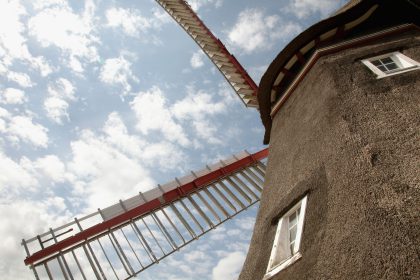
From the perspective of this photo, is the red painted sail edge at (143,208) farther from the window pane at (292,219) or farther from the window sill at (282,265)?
the window sill at (282,265)

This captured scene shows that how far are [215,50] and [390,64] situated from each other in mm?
A: 7484

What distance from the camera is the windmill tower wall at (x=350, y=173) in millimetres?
2338

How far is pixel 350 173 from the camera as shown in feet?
9.90

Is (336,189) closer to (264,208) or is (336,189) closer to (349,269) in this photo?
(349,269)

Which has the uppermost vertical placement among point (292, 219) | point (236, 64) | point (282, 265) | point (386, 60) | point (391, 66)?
point (236, 64)

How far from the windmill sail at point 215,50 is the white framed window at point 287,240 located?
19.9 feet

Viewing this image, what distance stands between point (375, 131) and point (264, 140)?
4.43 metres

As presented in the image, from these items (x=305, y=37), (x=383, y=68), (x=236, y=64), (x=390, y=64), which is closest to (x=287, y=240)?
(x=383, y=68)

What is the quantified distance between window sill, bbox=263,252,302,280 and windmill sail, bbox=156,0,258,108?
6718mm

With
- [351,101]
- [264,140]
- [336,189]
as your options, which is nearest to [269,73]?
[264,140]

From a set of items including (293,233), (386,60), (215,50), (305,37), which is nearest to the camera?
(293,233)

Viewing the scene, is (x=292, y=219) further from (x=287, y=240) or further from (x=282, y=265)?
(x=282, y=265)

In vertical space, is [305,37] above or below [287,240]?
above

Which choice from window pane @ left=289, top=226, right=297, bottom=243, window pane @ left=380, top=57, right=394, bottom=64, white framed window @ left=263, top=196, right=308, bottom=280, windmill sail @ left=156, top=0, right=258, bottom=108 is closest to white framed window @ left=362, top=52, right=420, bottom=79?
window pane @ left=380, top=57, right=394, bottom=64
